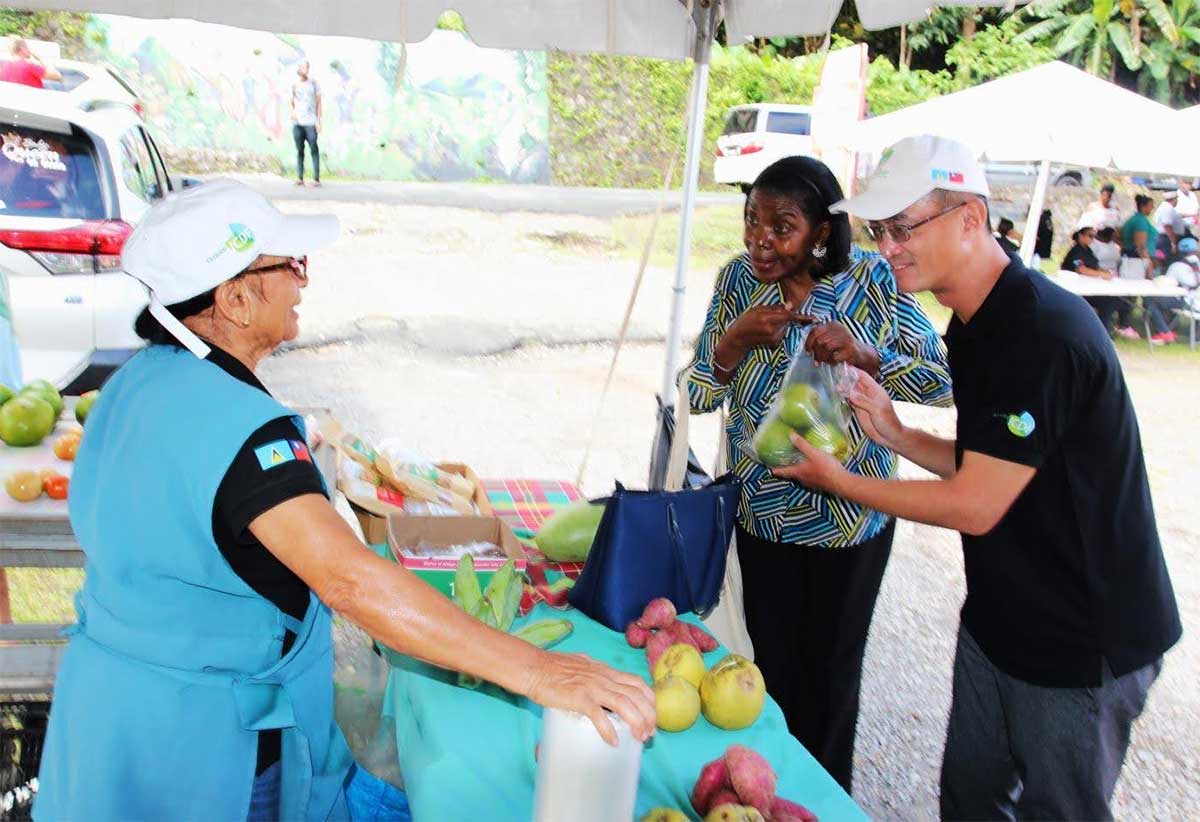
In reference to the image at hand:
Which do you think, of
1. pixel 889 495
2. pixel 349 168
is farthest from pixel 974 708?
pixel 349 168

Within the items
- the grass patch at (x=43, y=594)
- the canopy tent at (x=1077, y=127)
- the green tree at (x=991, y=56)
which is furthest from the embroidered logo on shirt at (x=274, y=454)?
the green tree at (x=991, y=56)

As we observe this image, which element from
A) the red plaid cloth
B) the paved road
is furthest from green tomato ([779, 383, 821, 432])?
the paved road

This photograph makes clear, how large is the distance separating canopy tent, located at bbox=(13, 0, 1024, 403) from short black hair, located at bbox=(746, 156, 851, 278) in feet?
2.53

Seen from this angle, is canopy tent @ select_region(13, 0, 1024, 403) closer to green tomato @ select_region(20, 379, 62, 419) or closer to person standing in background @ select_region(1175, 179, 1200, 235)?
green tomato @ select_region(20, 379, 62, 419)

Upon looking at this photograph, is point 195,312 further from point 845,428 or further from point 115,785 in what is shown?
point 845,428

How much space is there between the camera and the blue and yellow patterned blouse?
8.82ft

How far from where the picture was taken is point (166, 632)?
5.26 ft

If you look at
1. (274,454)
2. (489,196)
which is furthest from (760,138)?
(274,454)

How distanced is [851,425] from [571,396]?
251 inches

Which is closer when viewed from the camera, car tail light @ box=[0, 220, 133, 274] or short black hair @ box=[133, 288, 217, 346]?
short black hair @ box=[133, 288, 217, 346]

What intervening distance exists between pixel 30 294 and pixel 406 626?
15.9 feet

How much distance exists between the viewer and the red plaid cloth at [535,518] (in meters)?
2.54

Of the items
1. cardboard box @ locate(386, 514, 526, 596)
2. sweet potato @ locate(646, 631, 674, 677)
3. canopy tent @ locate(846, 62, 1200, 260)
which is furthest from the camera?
canopy tent @ locate(846, 62, 1200, 260)

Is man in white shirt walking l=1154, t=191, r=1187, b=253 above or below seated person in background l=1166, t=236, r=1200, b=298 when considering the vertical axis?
above
